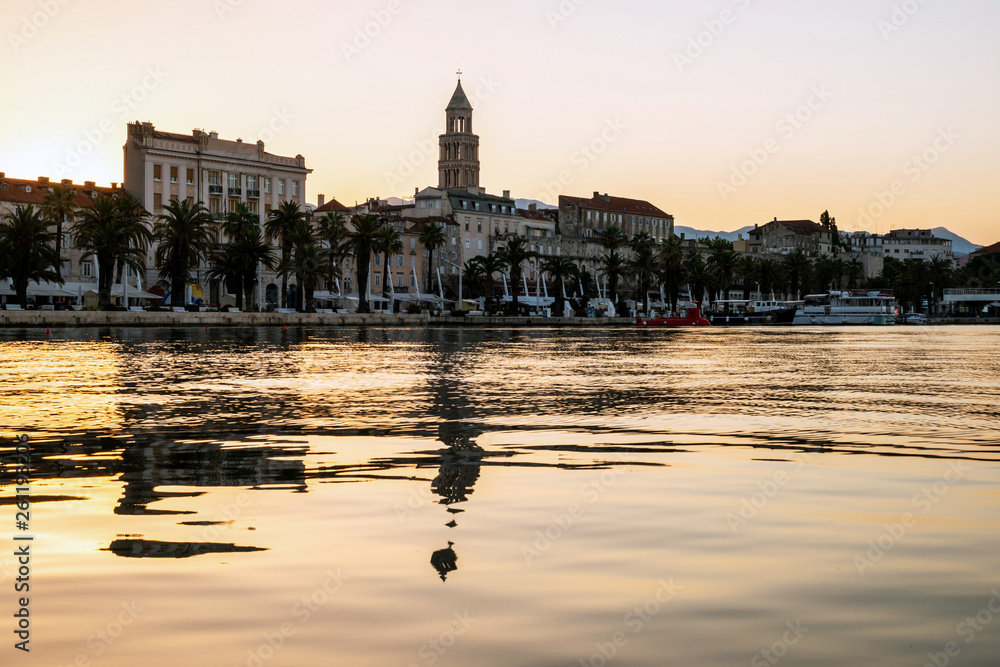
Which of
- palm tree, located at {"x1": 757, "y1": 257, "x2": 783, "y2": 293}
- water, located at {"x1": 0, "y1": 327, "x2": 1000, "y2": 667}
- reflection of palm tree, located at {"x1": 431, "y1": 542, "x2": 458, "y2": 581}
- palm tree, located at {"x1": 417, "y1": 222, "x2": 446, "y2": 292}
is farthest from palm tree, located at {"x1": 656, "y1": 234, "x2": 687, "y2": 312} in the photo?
reflection of palm tree, located at {"x1": 431, "y1": 542, "x2": 458, "y2": 581}

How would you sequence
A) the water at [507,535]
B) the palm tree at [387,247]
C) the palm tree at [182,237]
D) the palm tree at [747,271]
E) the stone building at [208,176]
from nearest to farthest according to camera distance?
the water at [507,535], the palm tree at [182,237], the stone building at [208,176], the palm tree at [387,247], the palm tree at [747,271]

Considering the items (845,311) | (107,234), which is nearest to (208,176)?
(107,234)

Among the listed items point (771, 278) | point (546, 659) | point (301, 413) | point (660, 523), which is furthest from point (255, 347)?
point (771, 278)

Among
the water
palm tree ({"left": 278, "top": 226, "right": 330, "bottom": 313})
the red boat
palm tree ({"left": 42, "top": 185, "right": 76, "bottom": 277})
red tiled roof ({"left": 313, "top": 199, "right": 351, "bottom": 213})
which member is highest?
red tiled roof ({"left": 313, "top": 199, "right": 351, "bottom": 213})

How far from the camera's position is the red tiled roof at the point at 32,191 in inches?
4257

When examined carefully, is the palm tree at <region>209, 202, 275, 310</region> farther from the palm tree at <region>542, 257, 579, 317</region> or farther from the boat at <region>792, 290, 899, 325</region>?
the boat at <region>792, 290, 899, 325</region>

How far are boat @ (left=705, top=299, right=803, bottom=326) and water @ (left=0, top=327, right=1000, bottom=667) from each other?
471 ft

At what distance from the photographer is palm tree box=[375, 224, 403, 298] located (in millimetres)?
122825

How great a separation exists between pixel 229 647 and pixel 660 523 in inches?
180

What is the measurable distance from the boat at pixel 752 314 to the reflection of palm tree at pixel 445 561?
6121 inches

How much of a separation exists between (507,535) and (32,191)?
112650mm

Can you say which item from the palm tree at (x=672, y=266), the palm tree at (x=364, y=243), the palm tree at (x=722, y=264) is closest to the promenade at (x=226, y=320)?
the palm tree at (x=364, y=243)

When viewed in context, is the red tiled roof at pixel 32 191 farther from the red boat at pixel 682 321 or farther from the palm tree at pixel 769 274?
the palm tree at pixel 769 274

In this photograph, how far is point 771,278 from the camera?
614ft
